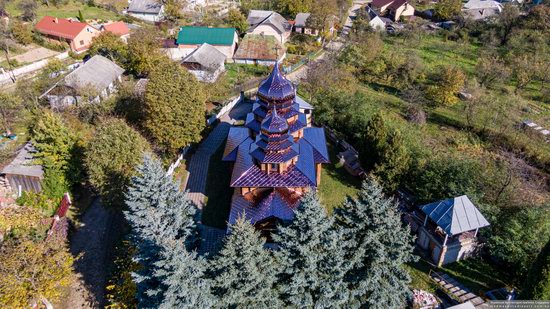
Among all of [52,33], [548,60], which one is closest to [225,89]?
[52,33]

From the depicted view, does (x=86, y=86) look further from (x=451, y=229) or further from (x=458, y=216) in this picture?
(x=458, y=216)

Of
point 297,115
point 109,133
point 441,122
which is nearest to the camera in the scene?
point 109,133

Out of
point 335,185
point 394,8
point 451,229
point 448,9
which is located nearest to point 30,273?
point 335,185

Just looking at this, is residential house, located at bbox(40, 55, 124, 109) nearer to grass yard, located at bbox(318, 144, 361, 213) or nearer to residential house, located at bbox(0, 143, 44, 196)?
residential house, located at bbox(0, 143, 44, 196)

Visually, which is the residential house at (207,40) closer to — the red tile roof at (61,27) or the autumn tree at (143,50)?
the autumn tree at (143,50)

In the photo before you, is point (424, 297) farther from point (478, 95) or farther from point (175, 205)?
point (478, 95)
